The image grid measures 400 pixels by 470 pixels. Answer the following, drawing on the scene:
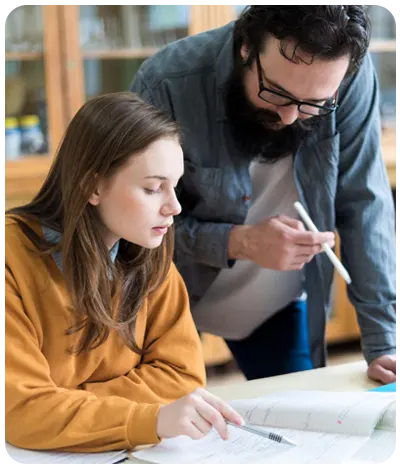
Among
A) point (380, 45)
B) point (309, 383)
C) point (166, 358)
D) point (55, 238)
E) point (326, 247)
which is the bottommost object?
point (309, 383)

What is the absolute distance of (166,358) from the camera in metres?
1.16

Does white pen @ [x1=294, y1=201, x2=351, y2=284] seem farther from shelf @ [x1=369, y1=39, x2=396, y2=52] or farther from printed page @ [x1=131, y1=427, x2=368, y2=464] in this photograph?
shelf @ [x1=369, y1=39, x2=396, y2=52]

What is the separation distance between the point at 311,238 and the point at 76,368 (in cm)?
47

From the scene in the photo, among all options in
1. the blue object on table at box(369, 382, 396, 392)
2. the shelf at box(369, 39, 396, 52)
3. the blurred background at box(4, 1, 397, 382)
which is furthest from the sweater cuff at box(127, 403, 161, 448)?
the shelf at box(369, 39, 396, 52)

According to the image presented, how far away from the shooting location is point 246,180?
145 centimetres

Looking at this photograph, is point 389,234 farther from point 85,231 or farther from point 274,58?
point 85,231

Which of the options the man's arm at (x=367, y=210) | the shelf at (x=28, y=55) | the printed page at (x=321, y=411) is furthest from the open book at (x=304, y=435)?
the shelf at (x=28, y=55)

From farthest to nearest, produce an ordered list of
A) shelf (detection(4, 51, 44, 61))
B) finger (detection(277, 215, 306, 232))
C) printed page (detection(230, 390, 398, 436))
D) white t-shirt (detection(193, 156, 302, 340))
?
shelf (detection(4, 51, 44, 61)) → white t-shirt (detection(193, 156, 302, 340)) → finger (detection(277, 215, 306, 232)) → printed page (detection(230, 390, 398, 436))

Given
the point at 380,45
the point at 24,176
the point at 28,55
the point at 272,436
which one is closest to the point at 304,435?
the point at 272,436

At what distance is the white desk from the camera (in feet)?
4.04

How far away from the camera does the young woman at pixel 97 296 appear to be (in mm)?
983

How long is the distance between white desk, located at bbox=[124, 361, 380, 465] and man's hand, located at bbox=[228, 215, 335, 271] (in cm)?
20

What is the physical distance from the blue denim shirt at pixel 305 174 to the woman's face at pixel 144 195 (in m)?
0.34

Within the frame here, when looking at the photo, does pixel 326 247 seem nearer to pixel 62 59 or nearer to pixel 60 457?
pixel 60 457
